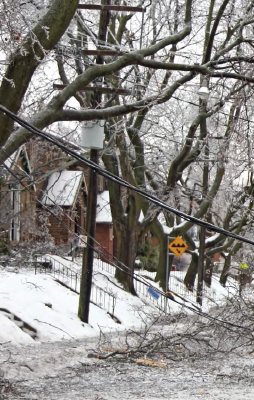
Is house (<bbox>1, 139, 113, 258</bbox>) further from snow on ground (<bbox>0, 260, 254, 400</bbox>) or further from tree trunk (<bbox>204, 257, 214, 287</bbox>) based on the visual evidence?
snow on ground (<bbox>0, 260, 254, 400</bbox>)

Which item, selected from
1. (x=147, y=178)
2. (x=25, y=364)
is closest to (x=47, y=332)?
(x=25, y=364)

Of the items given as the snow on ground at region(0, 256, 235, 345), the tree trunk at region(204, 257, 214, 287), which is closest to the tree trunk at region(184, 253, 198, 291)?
the tree trunk at region(204, 257, 214, 287)

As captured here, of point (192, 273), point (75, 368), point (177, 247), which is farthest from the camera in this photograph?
point (192, 273)

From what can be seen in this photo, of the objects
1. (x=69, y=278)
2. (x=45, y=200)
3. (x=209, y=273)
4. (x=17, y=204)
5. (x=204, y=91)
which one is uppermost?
(x=204, y=91)

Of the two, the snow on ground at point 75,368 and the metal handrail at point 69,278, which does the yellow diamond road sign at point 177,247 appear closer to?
the metal handrail at point 69,278

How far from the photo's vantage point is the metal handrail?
72.1 feet

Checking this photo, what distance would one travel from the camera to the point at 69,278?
23.9m

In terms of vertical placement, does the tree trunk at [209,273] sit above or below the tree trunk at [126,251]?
below

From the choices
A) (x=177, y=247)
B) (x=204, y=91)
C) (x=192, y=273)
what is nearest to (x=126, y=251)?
(x=177, y=247)

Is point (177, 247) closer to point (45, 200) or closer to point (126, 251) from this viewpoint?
point (126, 251)

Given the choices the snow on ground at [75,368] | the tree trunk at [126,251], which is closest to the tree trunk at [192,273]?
the tree trunk at [126,251]

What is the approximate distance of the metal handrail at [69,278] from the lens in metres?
22.0

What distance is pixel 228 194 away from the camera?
1399 inches

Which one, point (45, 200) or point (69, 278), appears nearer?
point (69, 278)
